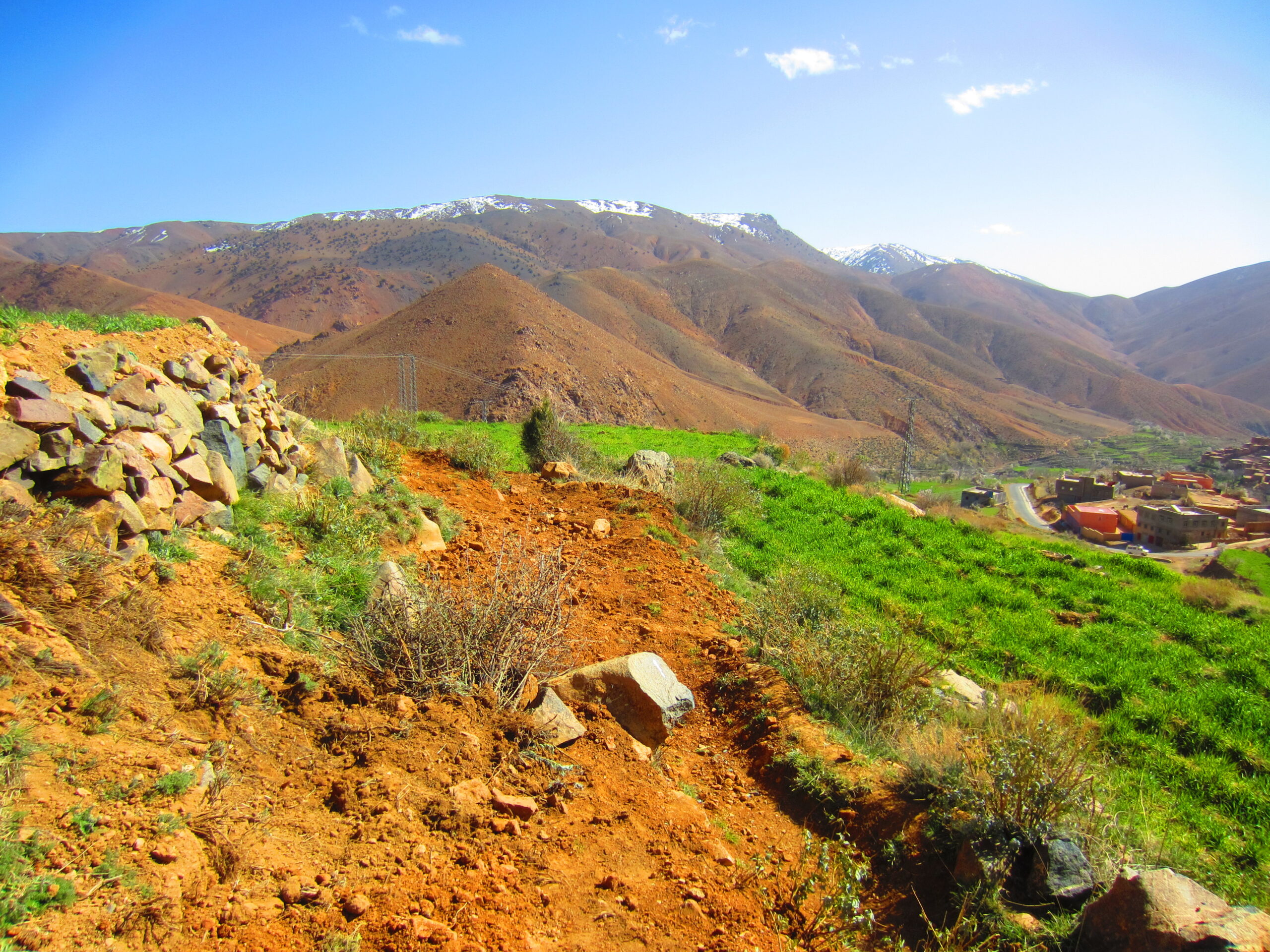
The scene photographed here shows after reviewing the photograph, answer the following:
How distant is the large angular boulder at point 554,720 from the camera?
343cm

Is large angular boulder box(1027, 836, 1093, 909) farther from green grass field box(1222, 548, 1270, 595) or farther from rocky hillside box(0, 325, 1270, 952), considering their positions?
green grass field box(1222, 548, 1270, 595)

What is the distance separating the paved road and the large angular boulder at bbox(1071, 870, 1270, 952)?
26.4m

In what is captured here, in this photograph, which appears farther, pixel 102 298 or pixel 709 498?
pixel 102 298

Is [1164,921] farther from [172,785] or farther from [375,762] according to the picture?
[172,785]

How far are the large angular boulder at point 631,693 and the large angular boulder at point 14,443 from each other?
10.5ft

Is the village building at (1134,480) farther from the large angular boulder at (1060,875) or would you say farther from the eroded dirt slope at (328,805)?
the eroded dirt slope at (328,805)

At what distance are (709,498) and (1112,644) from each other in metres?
5.11

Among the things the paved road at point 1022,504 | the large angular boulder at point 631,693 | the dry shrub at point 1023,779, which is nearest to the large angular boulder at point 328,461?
the large angular boulder at point 631,693

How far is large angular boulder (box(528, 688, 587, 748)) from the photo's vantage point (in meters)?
3.43

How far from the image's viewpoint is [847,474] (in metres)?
15.7

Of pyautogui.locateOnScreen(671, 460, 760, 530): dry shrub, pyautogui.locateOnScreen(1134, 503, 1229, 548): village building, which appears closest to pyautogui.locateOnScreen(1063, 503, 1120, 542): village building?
pyautogui.locateOnScreen(1134, 503, 1229, 548): village building

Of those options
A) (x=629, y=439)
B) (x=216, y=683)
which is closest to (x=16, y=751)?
(x=216, y=683)

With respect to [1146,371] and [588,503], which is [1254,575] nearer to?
[588,503]

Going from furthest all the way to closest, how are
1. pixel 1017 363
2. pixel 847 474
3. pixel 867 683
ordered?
pixel 1017 363
pixel 847 474
pixel 867 683
